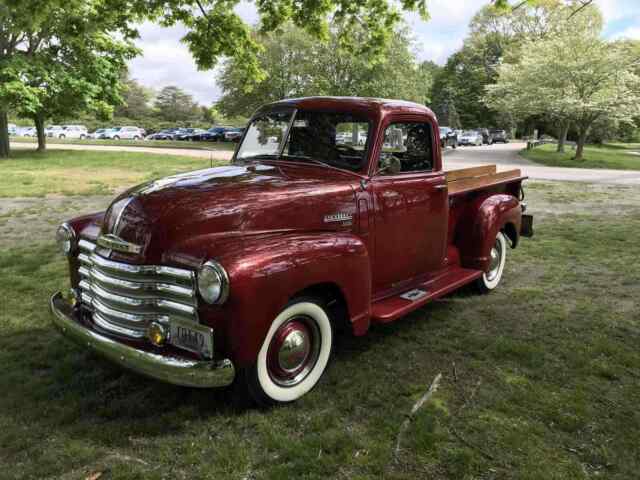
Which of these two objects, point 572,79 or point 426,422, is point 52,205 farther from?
point 572,79

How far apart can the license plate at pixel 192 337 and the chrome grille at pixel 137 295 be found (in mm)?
56

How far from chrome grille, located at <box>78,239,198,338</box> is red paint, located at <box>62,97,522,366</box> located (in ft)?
0.25

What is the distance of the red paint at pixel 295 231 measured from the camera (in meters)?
2.92

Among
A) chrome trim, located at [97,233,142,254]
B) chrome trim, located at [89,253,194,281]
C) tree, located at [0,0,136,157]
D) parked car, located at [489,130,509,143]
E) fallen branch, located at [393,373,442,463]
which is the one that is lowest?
fallen branch, located at [393,373,442,463]

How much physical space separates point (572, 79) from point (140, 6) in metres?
24.9

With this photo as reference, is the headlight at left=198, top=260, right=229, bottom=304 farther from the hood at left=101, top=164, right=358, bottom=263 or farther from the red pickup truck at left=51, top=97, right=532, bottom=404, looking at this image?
the hood at left=101, top=164, right=358, bottom=263

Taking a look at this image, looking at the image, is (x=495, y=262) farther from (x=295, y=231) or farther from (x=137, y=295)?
(x=137, y=295)

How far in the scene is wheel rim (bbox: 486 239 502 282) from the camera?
5.69 m

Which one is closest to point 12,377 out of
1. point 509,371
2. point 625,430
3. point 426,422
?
point 426,422

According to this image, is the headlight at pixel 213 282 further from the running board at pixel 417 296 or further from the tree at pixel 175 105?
the tree at pixel 175 105

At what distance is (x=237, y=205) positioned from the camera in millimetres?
3264

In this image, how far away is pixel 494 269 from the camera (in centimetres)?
580

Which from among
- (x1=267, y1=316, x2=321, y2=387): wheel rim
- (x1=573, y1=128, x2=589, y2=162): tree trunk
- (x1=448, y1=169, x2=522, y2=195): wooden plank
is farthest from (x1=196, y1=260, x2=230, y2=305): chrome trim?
(x1=573, y1=128, x2=589, y2=162): tree trunk

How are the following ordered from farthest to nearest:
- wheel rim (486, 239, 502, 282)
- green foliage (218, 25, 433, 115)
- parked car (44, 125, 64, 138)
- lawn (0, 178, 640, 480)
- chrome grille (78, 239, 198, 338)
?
parked car (44, 125, 64, 138) → green foliage (218, 25, 433, 115) → wheel rim (486, 239, 502, 282) → chrome grille (78, 239, 198, 338) → lawn (0, 178, 640, 480)
